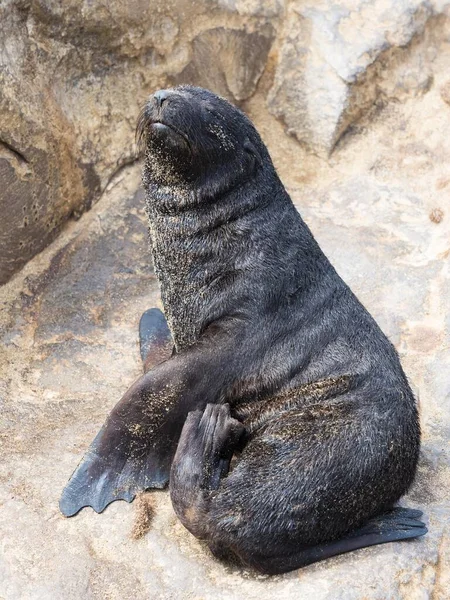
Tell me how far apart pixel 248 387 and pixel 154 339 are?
136 centimetres

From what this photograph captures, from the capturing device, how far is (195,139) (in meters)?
5.32

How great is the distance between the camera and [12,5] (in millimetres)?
6664

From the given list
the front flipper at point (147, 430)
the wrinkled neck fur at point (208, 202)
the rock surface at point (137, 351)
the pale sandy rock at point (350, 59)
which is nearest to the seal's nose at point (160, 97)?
the wrinkled neck fur at point (208, 202)

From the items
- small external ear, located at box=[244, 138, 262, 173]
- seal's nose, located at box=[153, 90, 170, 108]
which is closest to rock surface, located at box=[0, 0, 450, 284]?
seal's nose, located at box=[153, 90, 170, 108]

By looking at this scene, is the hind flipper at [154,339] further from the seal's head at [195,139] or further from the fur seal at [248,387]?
the seal's head at [195,139]

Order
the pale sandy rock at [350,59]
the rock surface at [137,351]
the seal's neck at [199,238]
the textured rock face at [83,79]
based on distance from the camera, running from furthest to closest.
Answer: the pale sandy rock at [350,59] < the textured rock face at [83,79] < the seal's neck at [199,238] < the rock surface at [137,351]

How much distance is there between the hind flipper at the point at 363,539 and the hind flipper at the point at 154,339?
1.83m

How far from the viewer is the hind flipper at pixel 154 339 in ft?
20.8

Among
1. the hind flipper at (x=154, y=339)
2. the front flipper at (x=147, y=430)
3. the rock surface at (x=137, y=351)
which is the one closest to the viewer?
the rock surface at (x=137, y=351)

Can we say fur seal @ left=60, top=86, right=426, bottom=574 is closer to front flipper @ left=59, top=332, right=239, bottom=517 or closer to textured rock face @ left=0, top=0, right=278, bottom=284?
front flipper @ left=59, top=332, right=239, bottom=517

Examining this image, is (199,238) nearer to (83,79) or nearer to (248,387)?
(248,387)

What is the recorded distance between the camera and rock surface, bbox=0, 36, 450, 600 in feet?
15.5

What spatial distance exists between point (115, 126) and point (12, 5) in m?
1.25

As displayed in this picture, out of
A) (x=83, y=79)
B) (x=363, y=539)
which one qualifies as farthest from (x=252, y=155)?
(x=83, y=79)
